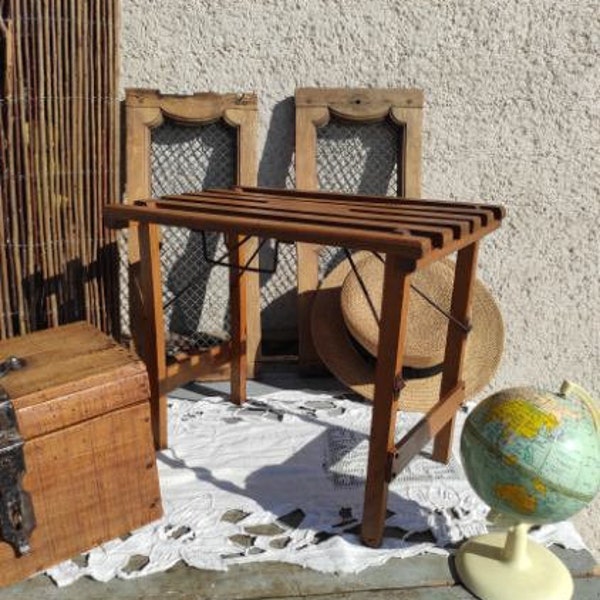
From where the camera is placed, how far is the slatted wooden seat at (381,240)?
143 cm

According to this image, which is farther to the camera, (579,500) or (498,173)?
(498,173)

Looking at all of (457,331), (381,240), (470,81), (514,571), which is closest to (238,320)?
(457,331)

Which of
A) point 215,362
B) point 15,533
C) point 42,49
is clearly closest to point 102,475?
point 15,533

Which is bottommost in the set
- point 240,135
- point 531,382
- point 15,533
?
point 531,382

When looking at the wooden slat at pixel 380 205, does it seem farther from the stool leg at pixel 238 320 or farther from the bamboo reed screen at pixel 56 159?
the bamboo reed screen at pixel 56 159

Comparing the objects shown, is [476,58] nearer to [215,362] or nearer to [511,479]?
[215,362]

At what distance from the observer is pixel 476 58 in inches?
103

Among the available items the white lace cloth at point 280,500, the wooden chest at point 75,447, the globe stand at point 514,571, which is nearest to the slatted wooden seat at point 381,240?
the white lace cloth at point 280,500

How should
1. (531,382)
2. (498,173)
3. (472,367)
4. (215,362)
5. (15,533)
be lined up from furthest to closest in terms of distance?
(531,382) < (498,173) < (472,367) < (215,362) < (15,533)

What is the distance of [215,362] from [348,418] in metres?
0.54

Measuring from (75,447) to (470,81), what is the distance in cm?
210

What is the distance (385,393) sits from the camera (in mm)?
1521

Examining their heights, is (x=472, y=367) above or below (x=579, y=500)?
below

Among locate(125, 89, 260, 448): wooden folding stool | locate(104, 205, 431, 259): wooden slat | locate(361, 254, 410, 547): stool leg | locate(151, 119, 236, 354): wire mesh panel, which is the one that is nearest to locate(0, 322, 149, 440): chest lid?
locate(104, 205, 431, 259): wooden slat
